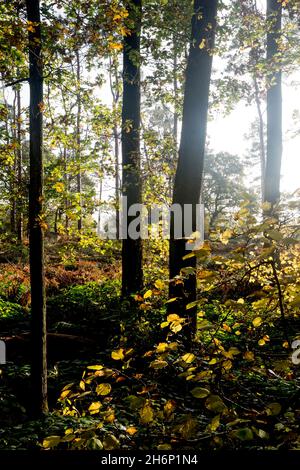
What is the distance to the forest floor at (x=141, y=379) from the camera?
69.9 inches

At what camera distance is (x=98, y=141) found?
281 inches

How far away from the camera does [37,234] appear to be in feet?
15.2

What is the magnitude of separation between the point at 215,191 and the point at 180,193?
25.0m

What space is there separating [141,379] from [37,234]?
2.46m

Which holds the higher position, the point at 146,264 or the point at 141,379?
the point at 146,264

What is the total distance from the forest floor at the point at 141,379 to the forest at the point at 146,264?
0.08 feet

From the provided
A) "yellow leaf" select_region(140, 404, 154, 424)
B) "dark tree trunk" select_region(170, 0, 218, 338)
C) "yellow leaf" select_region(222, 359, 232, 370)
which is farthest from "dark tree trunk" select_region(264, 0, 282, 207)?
"yellow leaf" select_region(140, 404, 154, 424)

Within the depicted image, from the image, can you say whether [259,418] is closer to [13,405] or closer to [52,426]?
[52,426]

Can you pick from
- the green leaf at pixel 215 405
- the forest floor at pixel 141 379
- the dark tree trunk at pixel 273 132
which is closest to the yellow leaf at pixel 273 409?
the forest floor at pixel 141 379

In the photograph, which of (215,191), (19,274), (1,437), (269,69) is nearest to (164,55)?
(269,69)

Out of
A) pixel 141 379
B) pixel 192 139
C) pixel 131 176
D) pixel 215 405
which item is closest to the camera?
pixel 215 405

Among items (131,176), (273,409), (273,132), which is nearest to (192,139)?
(131,176)

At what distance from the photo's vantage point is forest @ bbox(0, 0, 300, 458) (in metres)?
1.90

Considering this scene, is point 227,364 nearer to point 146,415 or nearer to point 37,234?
point 146,415
